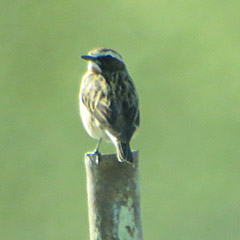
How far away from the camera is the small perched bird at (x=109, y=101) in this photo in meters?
8.42

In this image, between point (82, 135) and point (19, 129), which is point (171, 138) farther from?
point (19, 129)

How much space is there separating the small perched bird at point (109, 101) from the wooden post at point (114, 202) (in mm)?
1210

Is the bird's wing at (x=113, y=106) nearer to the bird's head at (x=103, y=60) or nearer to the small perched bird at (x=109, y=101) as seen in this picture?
the small perched bird at (x=109, y=101)

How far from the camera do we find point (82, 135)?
1551cm

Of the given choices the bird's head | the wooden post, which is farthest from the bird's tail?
the bird's head

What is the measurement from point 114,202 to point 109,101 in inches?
94.6

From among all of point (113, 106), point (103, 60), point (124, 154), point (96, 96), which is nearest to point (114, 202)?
point (124, 154)

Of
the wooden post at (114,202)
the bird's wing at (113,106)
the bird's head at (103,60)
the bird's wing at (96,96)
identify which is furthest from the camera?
the bird's head at (103,60)

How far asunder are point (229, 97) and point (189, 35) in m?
2.22

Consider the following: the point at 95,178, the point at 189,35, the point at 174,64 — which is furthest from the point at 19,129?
the point at 95,178

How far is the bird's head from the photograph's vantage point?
9391 millimetres

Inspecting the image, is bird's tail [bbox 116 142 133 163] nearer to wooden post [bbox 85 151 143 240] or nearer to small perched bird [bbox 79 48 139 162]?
small perched bird [bbox 79 48 139 162]

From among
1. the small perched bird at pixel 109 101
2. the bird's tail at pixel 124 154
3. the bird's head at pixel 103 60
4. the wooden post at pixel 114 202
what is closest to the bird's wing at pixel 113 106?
the small perched bird at pixel 109 101

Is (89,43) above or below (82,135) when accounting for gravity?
above
